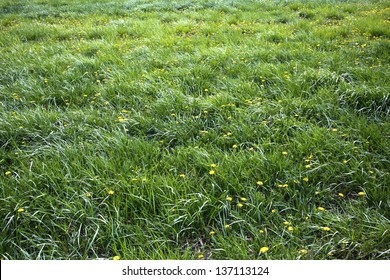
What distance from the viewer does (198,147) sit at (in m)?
3.40

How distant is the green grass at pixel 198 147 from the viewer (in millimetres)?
2420

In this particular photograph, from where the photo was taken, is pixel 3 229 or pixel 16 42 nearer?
pixel 3 229

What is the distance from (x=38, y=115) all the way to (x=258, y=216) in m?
2.91

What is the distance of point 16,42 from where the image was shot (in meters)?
7.09

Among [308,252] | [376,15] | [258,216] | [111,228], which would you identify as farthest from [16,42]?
[376,15]

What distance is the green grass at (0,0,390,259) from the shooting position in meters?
2.42

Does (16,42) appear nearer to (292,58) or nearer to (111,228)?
(292,58)

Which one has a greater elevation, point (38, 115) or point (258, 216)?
point (38, 115)

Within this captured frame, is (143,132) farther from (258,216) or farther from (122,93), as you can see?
→ (258,216)

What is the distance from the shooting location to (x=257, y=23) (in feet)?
25.8

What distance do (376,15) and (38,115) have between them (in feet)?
26.3
